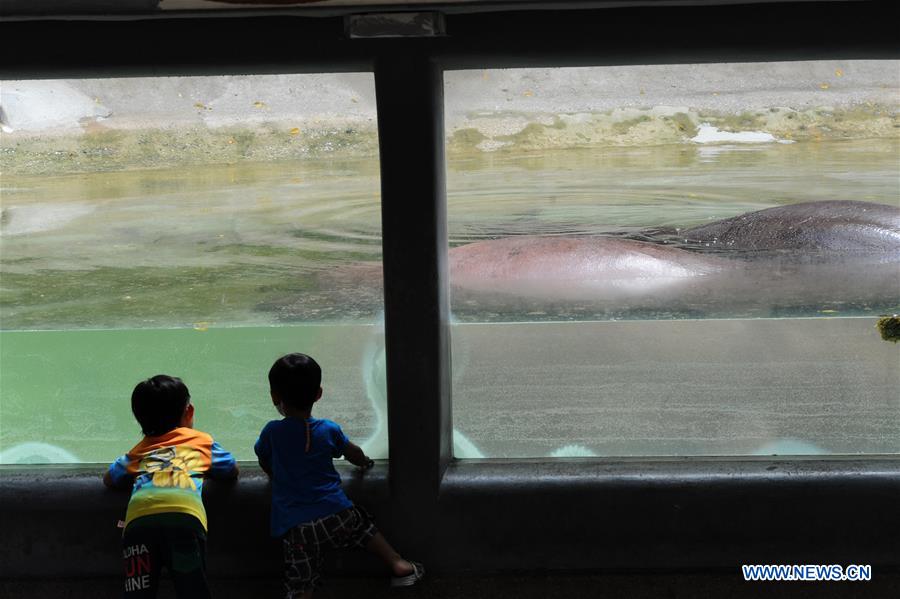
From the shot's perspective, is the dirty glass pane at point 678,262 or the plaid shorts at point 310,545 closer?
the plaid shorts at point 310,545

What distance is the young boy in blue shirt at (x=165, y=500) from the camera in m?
2.75

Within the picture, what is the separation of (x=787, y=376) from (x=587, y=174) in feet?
3.47

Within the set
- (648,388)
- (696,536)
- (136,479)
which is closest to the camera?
(136,479)

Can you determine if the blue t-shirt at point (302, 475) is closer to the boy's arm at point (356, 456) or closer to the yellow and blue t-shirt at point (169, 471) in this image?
the boy's arm at point (356, 456)

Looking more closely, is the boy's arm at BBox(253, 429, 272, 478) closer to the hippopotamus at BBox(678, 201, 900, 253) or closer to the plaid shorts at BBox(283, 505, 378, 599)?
the plaid shorts at BBox(283, 505, 378, 599)

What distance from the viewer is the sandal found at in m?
3.18

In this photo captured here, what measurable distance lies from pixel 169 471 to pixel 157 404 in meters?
0.24

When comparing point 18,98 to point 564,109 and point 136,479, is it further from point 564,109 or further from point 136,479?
point 564,109

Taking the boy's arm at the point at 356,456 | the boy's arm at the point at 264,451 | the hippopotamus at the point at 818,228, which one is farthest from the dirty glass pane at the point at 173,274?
the hippopotamus at the point at 818,228

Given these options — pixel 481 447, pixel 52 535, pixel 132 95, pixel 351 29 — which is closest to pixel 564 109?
pixel 351 29

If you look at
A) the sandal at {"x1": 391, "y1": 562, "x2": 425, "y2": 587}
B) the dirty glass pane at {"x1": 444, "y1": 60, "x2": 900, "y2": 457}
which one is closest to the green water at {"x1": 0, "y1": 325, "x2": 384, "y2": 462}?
the dirty glass pane at {"x1": 444, "y1": 60, "x2": 900, "y2": 457}

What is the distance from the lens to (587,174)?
11.3 feet

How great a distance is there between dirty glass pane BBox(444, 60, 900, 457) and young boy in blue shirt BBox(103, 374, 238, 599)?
103cm

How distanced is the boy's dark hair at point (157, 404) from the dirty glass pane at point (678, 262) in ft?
3.40
